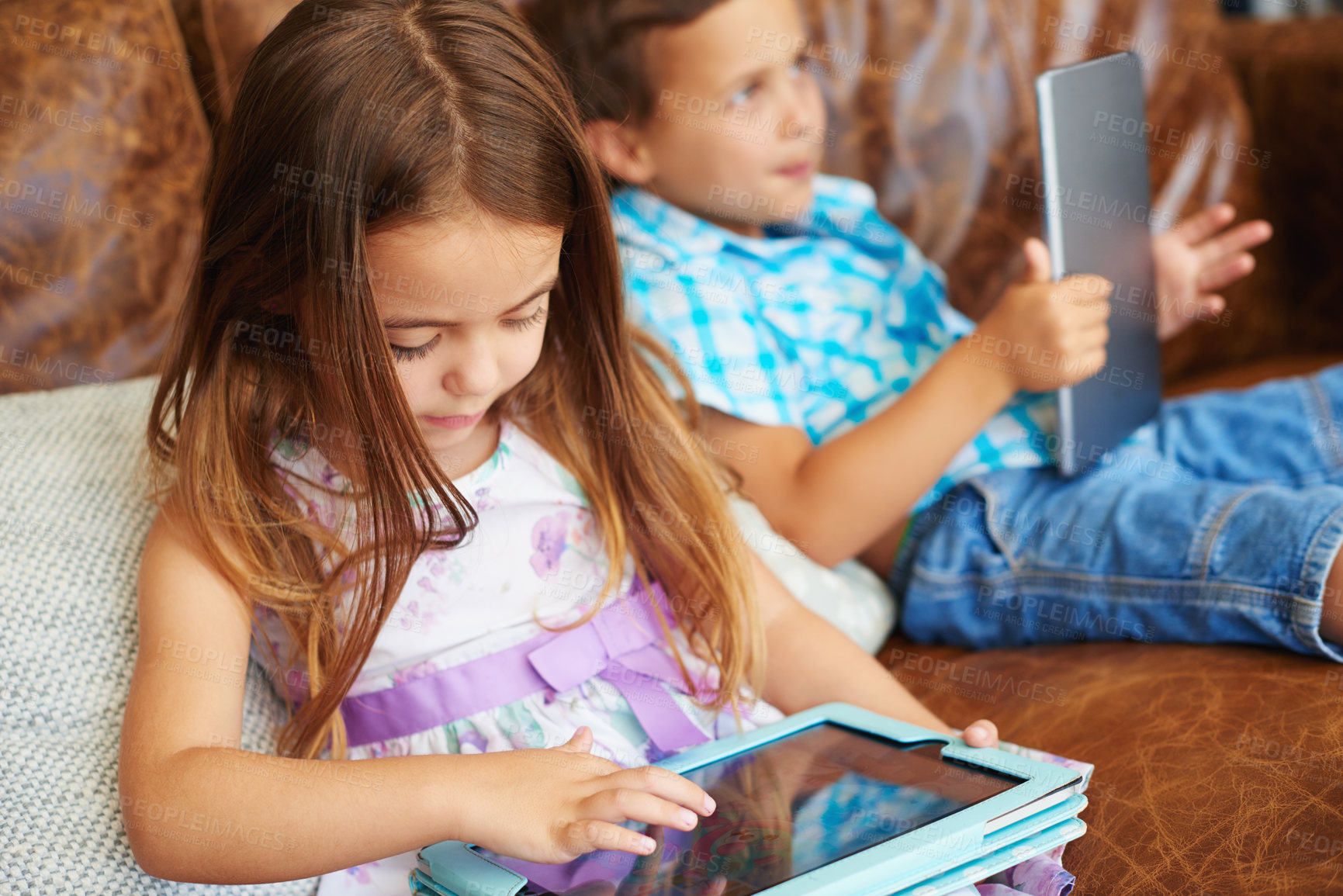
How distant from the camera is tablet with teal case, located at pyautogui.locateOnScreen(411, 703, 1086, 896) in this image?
619 mm

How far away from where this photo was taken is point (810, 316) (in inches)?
48.5

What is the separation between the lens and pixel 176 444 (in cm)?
79

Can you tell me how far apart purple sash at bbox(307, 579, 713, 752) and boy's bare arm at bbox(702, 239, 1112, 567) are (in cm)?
22

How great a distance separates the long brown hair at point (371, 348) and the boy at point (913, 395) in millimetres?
188

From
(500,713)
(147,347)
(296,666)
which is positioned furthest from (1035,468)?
(147,347)

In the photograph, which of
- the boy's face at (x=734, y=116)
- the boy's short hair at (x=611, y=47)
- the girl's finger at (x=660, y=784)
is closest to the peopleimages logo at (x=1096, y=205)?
the boy's face at (x=734, y=116)

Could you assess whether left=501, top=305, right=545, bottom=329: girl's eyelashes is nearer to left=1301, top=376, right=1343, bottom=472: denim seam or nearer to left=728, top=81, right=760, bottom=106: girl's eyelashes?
left=728, top=81, right=760, bottom=106: girl's eyelashes

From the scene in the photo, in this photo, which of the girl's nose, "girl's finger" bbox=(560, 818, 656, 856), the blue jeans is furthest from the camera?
the blue jeans

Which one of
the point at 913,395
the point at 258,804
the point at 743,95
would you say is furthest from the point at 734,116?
the point at 258,804

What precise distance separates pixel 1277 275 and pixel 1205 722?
101cm

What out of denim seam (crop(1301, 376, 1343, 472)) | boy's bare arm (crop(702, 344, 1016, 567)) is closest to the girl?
boy's bare arm (crop(702, 344, 1016, 567))

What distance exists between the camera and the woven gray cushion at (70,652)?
2.29 ft

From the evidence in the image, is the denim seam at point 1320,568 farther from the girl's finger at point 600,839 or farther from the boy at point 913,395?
the girl's finger at point 600,839

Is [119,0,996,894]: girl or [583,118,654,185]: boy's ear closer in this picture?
[119,0,996,894]: girl
